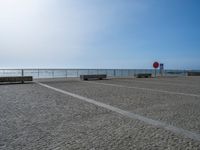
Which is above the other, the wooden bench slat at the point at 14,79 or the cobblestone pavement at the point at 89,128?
the wooden bench slat at the point at 14,79

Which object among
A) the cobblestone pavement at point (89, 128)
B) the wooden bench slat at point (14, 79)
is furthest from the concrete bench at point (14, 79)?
the cobblestone pavement at point (89, 128)

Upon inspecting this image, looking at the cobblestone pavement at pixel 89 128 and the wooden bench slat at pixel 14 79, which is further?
the wooden bench slat at pixel 14 79

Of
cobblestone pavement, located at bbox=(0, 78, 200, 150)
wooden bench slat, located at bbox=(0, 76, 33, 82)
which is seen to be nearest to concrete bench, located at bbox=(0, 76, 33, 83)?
wooden bench slat, located at bbox=(0, 76, 33, 82)

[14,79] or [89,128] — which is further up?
[14,79]

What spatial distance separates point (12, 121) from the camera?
5059 mm

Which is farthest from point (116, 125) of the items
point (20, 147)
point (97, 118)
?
point (20, 147)

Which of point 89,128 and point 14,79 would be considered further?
point 14,79

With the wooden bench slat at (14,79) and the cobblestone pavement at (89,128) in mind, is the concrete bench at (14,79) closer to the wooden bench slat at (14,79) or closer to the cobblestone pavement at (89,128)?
the wooden bench slat at (14,79)

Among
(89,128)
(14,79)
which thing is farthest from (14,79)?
(89,128)

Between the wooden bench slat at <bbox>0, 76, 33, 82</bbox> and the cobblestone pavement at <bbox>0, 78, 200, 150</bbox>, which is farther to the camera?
the wooden bench slat at <bbox>0, 76, 33, 82</bbox>

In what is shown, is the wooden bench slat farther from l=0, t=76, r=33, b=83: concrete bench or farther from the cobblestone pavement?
the cobblestone pavement

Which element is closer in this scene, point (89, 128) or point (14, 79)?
point (89, 128)

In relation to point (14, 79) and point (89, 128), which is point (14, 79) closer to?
point (14, 79)

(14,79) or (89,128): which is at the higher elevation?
(14,79)
